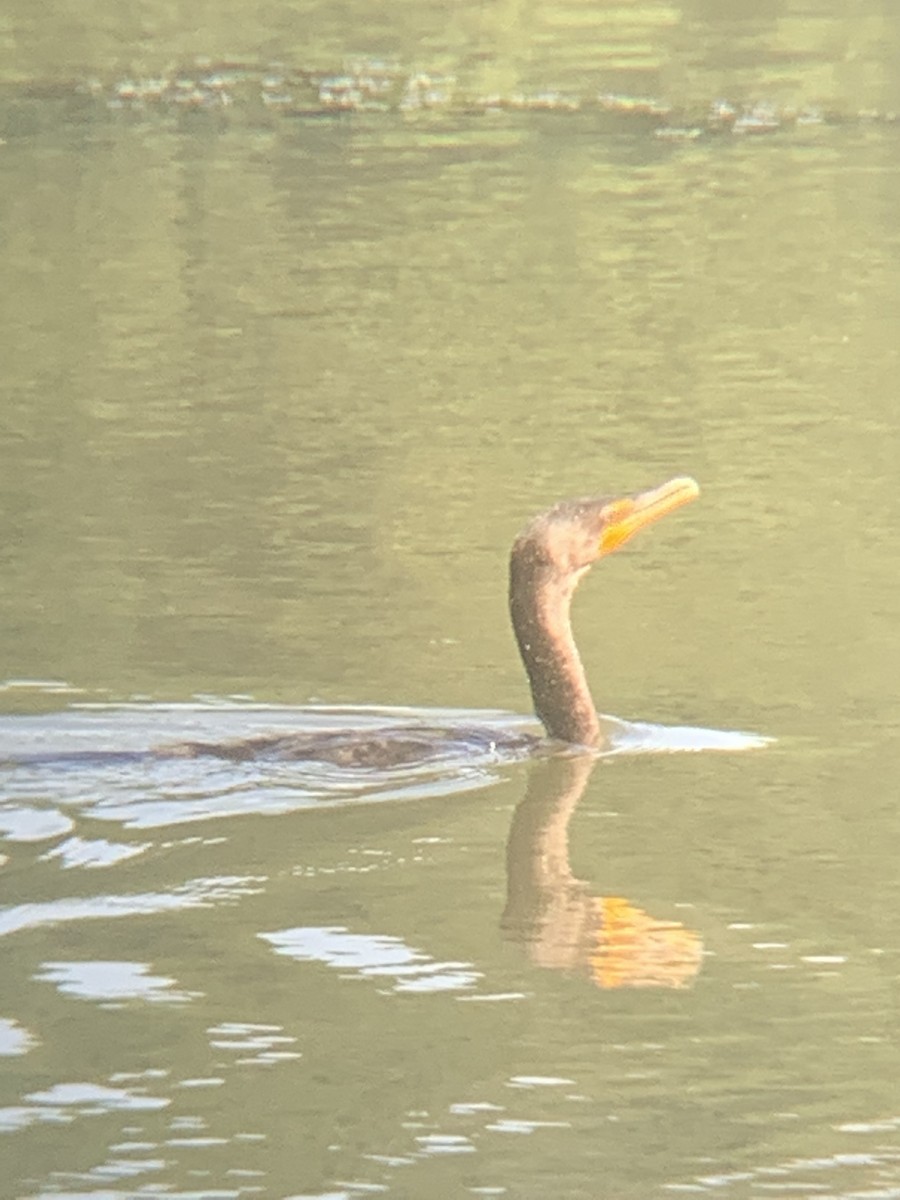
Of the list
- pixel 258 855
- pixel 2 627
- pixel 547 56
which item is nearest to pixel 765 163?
pixel 547 56

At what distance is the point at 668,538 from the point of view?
1334cm

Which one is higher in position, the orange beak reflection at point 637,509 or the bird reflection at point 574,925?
the orange beak reflection at point 637,509

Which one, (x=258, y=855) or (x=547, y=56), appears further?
(x=547, y=56)

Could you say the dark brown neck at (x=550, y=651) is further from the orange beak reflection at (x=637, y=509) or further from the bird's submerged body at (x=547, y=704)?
the orange beak reflection at (x=637, y=509)

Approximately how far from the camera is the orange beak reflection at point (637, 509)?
33.5ft

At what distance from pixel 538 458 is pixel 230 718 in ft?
17.5

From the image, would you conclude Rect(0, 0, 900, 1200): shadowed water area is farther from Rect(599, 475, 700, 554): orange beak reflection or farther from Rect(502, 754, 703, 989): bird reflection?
Rect(599, 475, 700, 554): orange beak reflection

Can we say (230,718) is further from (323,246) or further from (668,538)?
(323,246)

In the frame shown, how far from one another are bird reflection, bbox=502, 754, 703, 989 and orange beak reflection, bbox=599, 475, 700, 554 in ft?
4.58

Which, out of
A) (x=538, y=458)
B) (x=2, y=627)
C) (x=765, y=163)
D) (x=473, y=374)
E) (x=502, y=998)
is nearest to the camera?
(x=502, y=998)

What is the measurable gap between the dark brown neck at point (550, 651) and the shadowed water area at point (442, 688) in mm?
167

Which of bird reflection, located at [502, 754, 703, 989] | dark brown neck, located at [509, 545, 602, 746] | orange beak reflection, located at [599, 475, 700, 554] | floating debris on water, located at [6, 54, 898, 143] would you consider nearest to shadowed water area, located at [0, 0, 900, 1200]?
bird reflection, located at [502, 754, 703, 989]

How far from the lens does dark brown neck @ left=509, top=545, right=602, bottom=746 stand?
995 cm

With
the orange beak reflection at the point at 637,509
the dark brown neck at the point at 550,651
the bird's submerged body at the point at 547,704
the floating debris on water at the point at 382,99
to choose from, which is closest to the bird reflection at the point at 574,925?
the bird's submerged body at the point at 547,704
